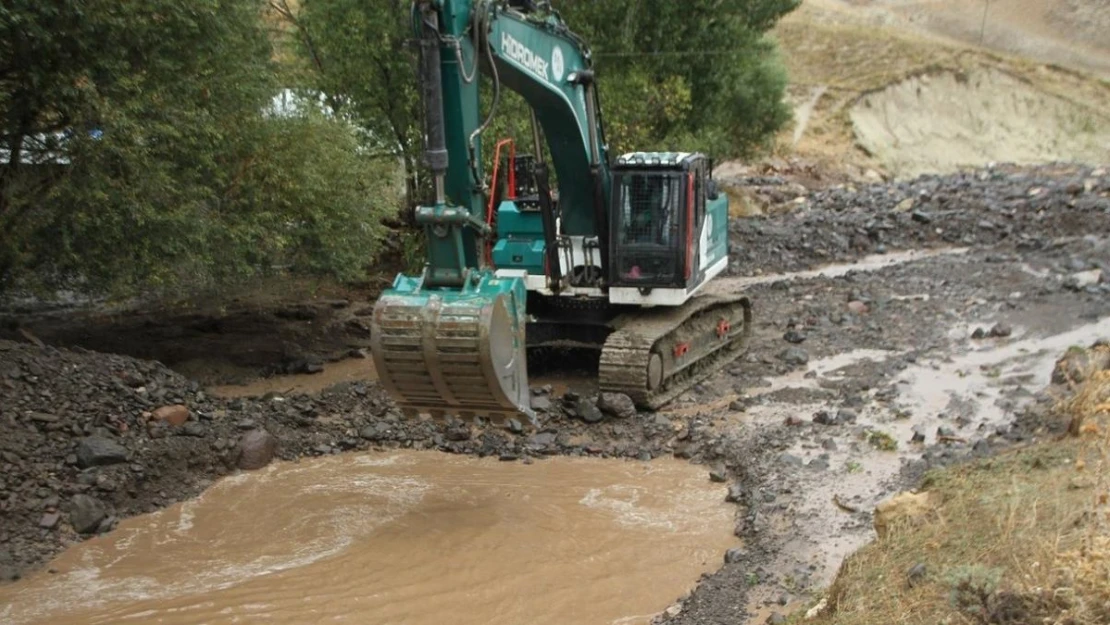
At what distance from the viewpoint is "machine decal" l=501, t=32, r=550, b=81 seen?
32.2 feet

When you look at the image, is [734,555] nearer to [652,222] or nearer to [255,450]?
[255,450]

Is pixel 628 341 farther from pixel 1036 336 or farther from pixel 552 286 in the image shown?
pixel 1036 336

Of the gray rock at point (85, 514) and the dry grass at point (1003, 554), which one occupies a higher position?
the dry grass at point (1003, 554)

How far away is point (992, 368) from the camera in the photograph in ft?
42.2

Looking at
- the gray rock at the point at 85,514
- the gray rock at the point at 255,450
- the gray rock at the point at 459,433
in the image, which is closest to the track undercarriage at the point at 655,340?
the gray rock at the point at 459,433

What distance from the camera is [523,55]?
1027 cm

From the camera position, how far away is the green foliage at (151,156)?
11.6 metres

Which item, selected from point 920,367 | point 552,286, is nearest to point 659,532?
point 552,286

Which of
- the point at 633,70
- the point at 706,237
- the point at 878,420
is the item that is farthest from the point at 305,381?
the point at 633,70

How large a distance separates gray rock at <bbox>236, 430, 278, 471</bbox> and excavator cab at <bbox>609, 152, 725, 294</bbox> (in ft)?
13.1

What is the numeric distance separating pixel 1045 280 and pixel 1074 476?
10.7 m

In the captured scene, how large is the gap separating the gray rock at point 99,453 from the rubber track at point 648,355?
4669 mm

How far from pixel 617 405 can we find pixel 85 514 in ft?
16.4

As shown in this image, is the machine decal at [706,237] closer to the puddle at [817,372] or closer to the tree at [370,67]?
the puddle at [817,372]
